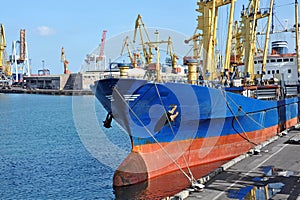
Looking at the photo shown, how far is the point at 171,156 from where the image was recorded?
645 inches

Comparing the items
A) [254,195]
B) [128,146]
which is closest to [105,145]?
[128,146]

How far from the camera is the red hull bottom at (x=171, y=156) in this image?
15.8m

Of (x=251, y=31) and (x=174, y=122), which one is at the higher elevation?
(x=251, y=31)

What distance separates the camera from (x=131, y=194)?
15008 mm

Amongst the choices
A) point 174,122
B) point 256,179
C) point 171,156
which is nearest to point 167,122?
point 174,122

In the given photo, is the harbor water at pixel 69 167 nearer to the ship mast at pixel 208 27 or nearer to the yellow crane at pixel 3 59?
the ship mast at pixel 208 27

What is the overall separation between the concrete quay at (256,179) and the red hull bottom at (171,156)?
2157 millimetres

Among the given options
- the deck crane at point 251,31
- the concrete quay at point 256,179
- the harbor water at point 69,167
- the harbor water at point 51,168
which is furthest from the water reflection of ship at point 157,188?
the deck crane at point 251,31

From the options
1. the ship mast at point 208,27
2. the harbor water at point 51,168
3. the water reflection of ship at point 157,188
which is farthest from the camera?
the ship mast at point 208,27

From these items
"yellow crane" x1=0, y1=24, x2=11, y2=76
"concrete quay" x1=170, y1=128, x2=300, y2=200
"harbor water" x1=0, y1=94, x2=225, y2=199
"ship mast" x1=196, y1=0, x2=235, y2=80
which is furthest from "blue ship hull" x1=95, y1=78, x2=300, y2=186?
"yellow crane" x1=0, y1=24, x2=11, y2=76

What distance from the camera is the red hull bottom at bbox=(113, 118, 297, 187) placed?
15.8 metres

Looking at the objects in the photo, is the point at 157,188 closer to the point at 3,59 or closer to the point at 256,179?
the point at 256,179

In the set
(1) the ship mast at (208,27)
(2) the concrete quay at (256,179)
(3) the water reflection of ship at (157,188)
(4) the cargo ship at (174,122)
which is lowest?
(3) the water reflection of ship at (157,188)

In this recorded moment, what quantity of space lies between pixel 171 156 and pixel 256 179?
15.7 feet
